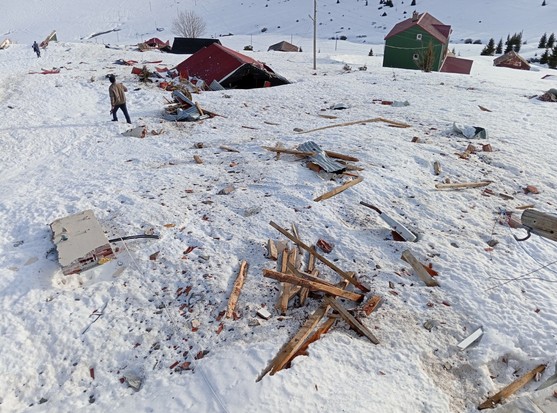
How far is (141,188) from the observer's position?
30.2ft

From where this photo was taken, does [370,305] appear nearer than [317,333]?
No

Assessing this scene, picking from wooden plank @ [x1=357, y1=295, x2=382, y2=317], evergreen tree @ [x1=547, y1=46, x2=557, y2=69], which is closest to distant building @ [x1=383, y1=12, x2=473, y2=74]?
evergreen tree @ [x1=547, y1=46, x2=557, y2=69]

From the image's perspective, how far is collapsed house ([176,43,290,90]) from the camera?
817 inches

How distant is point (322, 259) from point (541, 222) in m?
3.57

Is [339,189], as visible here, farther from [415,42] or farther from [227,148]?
[415,42]

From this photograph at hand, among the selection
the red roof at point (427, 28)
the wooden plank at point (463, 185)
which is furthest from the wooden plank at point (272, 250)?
the red roof at point (427, 28)

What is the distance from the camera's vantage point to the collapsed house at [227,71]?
2075 cm

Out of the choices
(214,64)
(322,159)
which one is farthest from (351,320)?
(214,64)

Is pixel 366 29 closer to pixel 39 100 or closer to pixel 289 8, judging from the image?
pixel 289 8

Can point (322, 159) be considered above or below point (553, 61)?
above

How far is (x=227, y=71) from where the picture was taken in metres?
20.8

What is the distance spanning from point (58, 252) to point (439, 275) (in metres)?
6.86

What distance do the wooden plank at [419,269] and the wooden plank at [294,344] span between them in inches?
77.0

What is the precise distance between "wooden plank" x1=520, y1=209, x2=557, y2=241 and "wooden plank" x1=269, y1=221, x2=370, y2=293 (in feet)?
9.36
